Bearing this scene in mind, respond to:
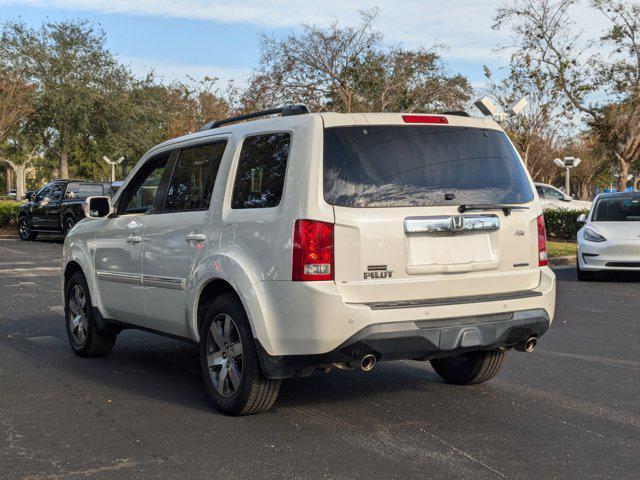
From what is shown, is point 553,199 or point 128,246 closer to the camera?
point 128,246

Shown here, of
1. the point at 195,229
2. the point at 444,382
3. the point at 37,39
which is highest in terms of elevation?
the point at 37,39

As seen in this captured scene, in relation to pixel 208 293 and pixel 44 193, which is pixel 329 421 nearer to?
pixel 208 293

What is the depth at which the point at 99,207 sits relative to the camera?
707 centimetres

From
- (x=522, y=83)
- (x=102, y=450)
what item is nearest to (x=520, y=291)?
(x=102, y=450)

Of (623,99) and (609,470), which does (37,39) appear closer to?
(623,99)

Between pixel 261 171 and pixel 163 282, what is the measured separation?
1.32 metres

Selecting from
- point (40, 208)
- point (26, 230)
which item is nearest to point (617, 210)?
point (40, 208)

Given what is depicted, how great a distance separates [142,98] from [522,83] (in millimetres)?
20497

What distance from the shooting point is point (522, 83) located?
34.7 meters

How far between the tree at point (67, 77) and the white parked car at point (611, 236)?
3255cm

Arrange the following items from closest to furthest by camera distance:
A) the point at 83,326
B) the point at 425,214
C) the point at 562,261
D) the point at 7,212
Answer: the point at 425,214 < the point at 83,326 < the point at 562,261 < the point at 7,212

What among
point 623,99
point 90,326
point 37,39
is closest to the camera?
point 90,326

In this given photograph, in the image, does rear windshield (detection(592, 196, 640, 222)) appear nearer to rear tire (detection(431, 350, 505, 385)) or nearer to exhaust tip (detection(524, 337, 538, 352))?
rear tire (detection(431, 350, 505, 385))

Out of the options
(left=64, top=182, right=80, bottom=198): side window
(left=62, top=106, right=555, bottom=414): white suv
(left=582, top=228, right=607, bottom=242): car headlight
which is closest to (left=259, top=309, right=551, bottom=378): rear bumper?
(left=62, top=106, right=555, bottom=414): white suv
